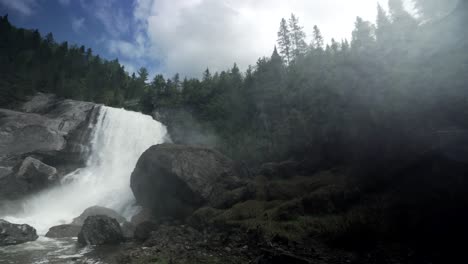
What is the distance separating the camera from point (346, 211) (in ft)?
55.5

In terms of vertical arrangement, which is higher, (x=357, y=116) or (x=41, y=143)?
(x=41, y=143)

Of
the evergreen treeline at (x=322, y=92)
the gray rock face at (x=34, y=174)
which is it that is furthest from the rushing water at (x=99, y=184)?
the evergreen treeline at (x=322, y=92)

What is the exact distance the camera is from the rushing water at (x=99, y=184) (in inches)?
878

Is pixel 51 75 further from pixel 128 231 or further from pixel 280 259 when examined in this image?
pixel 280 259

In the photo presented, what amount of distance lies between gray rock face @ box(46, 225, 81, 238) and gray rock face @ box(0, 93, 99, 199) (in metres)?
12.7

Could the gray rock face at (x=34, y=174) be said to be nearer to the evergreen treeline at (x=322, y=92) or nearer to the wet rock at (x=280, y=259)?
the evergreen treeline at (x=322, y=92)

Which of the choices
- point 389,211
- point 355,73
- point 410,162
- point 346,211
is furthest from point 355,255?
point 355,73

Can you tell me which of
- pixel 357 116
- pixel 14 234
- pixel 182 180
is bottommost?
pixel 14 234

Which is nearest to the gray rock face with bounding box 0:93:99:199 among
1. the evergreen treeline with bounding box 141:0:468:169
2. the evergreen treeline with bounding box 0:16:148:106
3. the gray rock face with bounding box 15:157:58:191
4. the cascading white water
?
the gray rock face with bounding box 15:157:58:191

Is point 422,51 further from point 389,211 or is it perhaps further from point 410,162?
point 389,211

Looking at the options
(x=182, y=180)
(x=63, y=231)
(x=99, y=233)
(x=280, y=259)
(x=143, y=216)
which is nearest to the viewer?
(x=280, y=259)

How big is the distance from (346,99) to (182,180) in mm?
21321

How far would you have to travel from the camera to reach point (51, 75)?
5597cm

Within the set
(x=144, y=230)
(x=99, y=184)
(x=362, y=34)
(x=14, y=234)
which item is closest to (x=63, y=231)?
(x=14, y=234)
